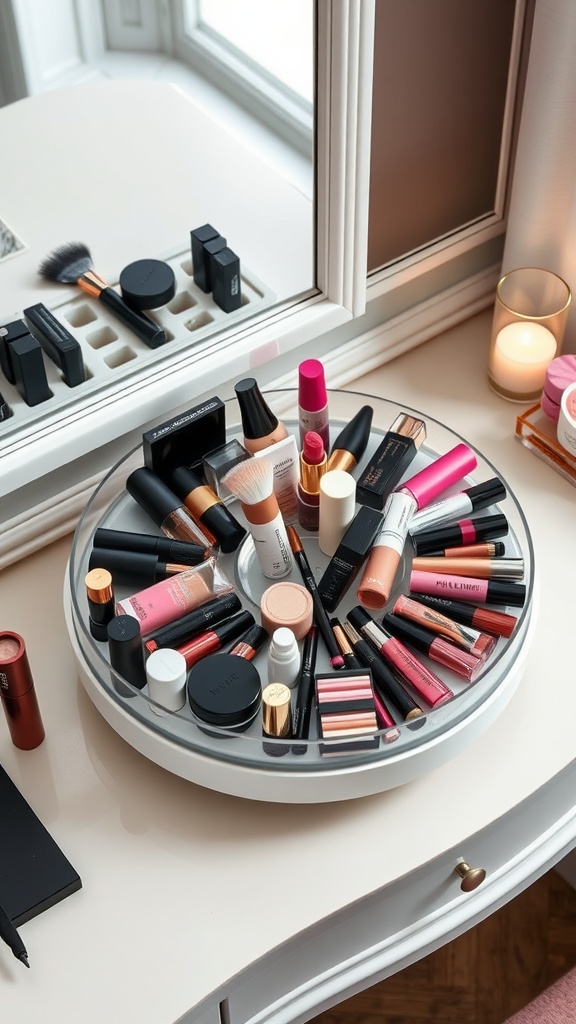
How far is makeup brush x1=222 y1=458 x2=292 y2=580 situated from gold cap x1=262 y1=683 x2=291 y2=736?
0.44ft

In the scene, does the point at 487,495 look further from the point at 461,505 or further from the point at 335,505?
the point at 335,505

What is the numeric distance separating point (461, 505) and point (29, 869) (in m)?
0.45

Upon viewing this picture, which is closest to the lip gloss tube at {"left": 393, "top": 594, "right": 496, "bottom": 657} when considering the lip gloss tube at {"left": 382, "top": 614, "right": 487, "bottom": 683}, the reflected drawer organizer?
the lip gloss tube at {"left": 382, "top": 614, "right": 487, "bottom": 683}

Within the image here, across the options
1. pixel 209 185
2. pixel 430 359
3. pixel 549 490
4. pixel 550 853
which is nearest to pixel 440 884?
pixel 550 853

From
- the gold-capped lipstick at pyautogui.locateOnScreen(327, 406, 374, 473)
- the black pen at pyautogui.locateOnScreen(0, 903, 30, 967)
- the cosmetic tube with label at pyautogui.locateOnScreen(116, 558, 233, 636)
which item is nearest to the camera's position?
the black pen at pyautogui.locateOnScreen(0, 903, 30, 967)

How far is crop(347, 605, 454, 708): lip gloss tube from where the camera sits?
85 cm

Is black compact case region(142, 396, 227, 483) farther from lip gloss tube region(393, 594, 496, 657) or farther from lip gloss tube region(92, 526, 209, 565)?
lip gloss tube region(393, 594, 496, 657)

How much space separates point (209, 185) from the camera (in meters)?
1.02

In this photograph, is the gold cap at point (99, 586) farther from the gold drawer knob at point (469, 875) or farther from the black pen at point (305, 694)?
the gold drawer knob at point (469, 875)

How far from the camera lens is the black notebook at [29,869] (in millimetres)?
807

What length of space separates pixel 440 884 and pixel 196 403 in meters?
0.48

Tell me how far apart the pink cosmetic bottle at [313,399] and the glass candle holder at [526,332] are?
0.78 feet

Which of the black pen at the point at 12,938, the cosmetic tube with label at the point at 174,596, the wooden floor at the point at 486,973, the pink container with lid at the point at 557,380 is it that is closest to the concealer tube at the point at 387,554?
the cosmetic tube with label at the point at 174,596

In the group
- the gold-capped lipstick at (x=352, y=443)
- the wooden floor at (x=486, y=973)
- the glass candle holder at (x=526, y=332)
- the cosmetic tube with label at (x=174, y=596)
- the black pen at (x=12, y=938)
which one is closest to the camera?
the black pen at (x=12, y=938)
